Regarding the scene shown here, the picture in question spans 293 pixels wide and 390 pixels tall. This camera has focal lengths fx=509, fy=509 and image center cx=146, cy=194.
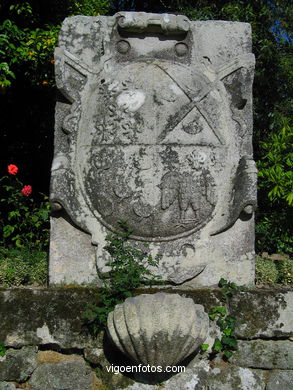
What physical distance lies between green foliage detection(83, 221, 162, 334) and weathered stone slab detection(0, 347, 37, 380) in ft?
1.33

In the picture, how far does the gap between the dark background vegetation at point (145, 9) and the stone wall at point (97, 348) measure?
1.94 metres

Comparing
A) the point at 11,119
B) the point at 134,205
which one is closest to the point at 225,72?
the point at 134,205

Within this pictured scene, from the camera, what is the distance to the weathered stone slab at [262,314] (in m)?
3.09

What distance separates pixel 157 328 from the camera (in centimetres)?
265

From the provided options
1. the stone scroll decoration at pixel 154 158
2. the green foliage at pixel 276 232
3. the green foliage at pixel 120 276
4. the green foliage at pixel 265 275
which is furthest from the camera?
the green foliage at pixel 276 232

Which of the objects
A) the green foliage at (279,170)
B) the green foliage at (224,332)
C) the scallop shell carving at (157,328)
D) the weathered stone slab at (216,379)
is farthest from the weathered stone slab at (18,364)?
the green foliage at (279,170)

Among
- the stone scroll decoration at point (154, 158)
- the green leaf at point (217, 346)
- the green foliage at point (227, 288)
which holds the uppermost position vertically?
the stone scroll decoration at point (154, 158)

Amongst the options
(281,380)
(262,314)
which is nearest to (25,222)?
(262,314)

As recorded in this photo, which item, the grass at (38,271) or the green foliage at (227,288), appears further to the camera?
the grass at (38,271)

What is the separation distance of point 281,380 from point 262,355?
185mm

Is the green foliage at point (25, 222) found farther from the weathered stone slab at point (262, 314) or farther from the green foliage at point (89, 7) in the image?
the green foliage at point (89, 7)

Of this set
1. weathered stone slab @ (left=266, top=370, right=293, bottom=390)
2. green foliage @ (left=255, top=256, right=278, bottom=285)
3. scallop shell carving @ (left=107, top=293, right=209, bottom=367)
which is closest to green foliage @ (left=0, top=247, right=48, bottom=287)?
scallop shell carving @ (left=107, top=293, right=209, bottom=367)

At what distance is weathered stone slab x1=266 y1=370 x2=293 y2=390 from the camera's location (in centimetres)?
308

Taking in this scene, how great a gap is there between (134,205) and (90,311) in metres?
0.71
